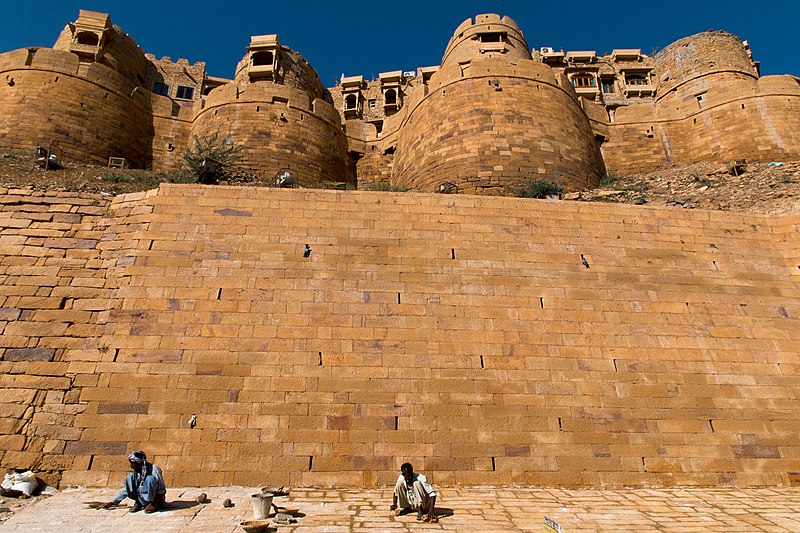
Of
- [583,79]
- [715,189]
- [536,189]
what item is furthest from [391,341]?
[583,79]

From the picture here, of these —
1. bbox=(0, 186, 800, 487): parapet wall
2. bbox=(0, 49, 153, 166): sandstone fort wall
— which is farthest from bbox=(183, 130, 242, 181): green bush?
bbox=(0, 186, 800, 487): parapet wall

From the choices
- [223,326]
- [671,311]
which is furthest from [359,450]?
[671,311]

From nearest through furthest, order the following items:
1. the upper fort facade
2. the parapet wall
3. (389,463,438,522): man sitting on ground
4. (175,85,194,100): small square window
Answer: (389,463,438,522): man sitting on ground → the parapet wall → the upper fort facade → (175,85,194,100): small square window

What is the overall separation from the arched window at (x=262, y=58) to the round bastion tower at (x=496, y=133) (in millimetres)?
9726

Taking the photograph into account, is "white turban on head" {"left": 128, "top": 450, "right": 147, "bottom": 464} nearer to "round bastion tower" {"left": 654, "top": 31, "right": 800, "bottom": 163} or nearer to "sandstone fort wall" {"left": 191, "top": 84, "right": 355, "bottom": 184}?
"sandstone fort wall" {"left": 191, "top": 84, "right": 355, "bottom": 184}

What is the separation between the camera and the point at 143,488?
14.2 ft

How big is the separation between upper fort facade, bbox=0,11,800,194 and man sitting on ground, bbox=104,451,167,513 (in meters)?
10.1

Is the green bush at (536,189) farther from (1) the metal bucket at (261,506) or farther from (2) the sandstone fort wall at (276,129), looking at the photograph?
(1) the metal bucket at (261,506)

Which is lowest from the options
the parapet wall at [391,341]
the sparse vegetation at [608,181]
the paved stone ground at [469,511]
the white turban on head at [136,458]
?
the paved stone ground at [469,511]

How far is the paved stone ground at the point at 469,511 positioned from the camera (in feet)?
13.1

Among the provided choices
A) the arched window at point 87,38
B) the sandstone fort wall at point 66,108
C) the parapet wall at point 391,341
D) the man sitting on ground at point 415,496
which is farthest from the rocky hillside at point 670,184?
the arched window at point 87,38

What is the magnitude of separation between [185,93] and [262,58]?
565cm

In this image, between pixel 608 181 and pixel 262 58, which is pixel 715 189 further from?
pixel 262 58

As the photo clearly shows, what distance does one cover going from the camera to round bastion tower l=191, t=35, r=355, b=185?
16141 millimetres
